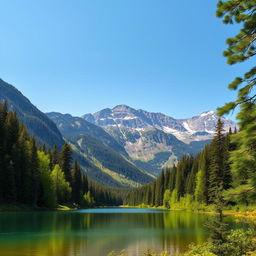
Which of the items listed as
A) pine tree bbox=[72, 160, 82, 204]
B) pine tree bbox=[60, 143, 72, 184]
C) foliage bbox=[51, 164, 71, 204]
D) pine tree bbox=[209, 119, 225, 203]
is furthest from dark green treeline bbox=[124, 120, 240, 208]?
pine tree bbox=[60, 143, 72, 184]

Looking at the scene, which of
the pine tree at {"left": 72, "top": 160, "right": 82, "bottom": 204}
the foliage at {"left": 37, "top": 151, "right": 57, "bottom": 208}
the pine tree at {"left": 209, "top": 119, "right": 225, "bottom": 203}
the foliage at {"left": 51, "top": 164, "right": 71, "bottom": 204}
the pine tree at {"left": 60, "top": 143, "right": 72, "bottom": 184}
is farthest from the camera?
the pine tree at {"left": 72, "top": 160, "right": 82, "bottom": 204}

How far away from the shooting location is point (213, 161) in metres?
84.1

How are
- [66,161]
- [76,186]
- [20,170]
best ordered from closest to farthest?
[20,170] → [66,161] → [76,186]

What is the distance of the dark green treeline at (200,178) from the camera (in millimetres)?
81812

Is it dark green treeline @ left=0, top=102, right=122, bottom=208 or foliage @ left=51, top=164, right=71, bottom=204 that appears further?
foliage @ left=51, top=164, right=71, bottom=204

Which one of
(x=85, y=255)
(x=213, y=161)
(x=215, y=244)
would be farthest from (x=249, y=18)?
(x=213, y=161)

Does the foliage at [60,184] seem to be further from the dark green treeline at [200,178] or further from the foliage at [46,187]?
the dark green treeline at [200,178]

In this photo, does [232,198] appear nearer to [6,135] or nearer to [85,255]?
[85,255]

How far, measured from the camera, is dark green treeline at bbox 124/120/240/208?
81.8m

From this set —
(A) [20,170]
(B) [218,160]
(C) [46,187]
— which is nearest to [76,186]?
(C) [46,187]

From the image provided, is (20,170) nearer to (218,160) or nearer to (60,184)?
(60,184)

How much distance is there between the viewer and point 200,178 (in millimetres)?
96938

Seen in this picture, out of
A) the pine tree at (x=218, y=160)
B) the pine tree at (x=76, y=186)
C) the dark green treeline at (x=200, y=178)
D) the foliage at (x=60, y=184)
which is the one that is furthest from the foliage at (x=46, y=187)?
the pine tree at (x=218, y=160)

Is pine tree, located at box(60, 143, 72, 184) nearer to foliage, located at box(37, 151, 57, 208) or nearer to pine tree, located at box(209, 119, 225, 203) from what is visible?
foliage, located at box(37, 151, 57, 208)
